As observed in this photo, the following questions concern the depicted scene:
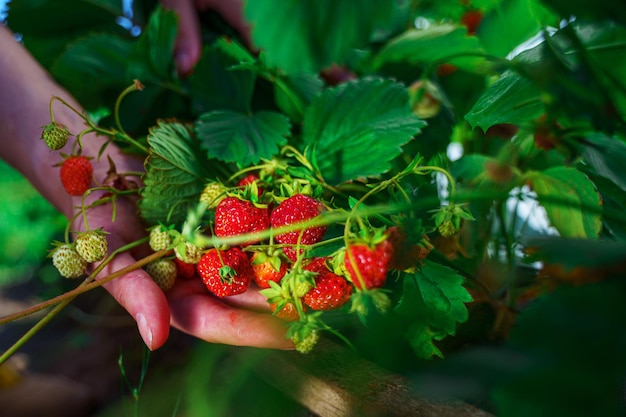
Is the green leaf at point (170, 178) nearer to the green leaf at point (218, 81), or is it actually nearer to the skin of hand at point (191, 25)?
the green leaf at point (218, 81)

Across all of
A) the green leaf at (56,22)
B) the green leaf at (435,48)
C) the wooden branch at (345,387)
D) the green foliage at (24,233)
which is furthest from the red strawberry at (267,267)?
the green foliage at (24,233)

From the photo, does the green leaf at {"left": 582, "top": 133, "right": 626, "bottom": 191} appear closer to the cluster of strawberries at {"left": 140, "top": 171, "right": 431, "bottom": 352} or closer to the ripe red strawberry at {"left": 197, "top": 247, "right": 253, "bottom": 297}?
the cluster of strawberries at {"left": 140, "top": 171, "right": 431, "bottom": 352}

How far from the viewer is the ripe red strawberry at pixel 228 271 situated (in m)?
0.40

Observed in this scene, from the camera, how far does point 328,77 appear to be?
78 cm

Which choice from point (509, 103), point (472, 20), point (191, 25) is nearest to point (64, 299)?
point (509, 103)

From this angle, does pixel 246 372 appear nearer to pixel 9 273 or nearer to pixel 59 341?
pixel 59 341

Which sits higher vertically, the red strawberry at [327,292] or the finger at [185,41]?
the finger at [185,41]

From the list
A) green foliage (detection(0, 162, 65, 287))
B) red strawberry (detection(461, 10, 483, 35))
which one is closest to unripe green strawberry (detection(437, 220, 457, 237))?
red strawberry (detection(461, 10, 483, 35))

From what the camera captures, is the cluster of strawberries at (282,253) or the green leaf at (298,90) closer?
the cluster of strawberries at (282,253)

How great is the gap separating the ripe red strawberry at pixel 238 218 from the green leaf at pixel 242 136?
0.06 metres

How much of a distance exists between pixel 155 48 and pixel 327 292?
0.39 metres

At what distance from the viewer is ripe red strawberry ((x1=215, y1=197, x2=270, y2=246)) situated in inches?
15.5

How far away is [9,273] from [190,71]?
69 centimetres

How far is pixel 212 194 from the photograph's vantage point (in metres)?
0.45
